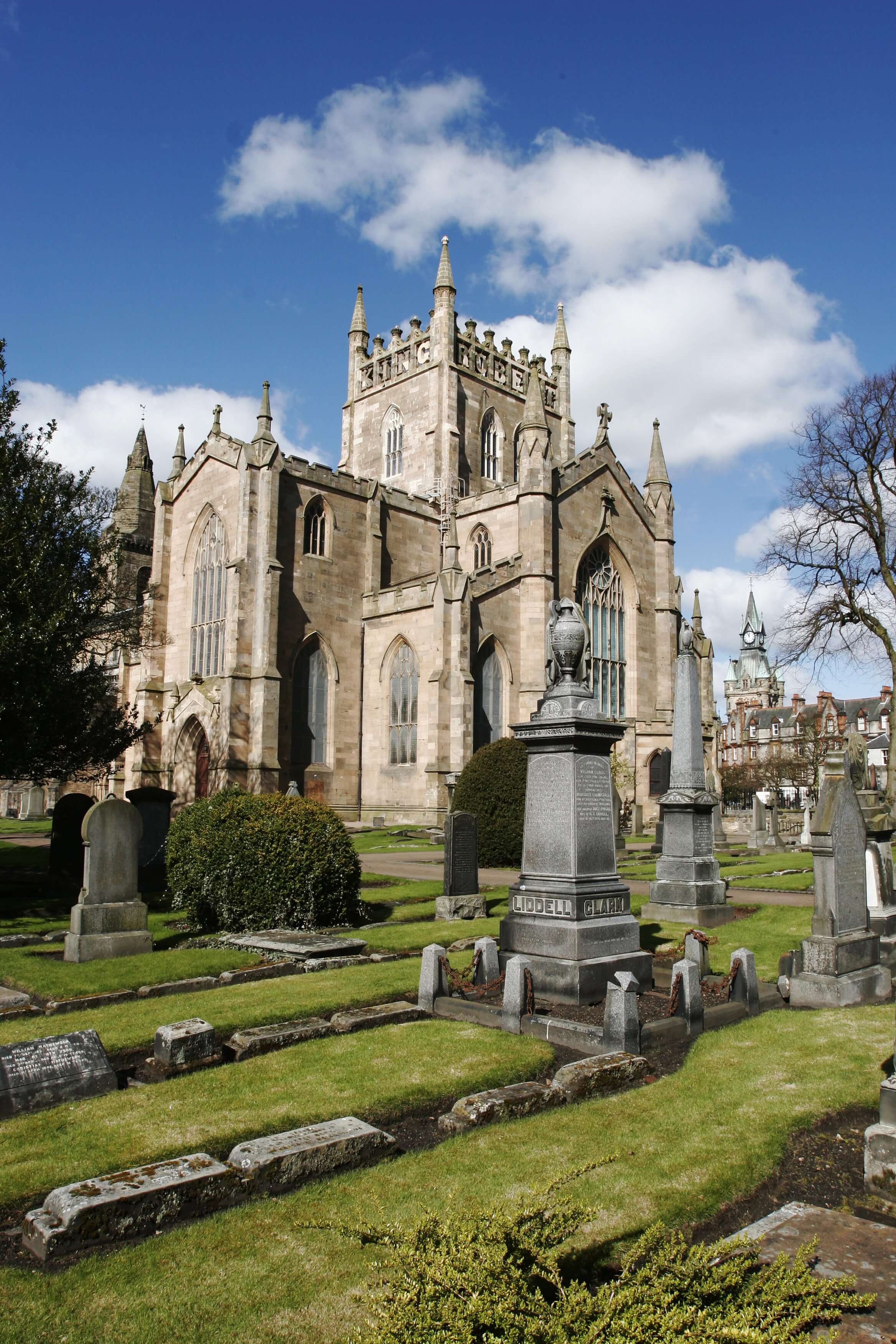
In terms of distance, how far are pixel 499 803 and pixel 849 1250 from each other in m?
19.1

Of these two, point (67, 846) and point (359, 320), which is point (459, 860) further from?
point (359, 320)

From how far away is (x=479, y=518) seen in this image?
1496 inches

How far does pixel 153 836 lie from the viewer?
17.7m

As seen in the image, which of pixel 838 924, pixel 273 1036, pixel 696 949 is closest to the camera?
pixel 273 1036

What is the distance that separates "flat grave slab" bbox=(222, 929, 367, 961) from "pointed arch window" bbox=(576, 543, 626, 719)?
26.6m

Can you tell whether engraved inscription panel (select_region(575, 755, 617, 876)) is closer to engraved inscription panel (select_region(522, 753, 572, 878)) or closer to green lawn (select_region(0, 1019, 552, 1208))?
A: engraved inscription panel (select_region(522, 753, 572, 878))

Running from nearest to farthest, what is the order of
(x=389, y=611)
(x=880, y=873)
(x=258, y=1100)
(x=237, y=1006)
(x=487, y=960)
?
(x=258, y=1100), (x=237, y=1006), (x=487, y=960), (x=880, y=873), (x=389, y=611)

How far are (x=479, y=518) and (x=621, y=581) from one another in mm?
6860

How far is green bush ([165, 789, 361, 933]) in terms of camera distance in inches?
506

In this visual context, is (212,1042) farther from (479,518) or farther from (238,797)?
(479,518)

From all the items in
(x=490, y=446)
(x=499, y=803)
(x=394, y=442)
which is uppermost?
(x=394, y=442)

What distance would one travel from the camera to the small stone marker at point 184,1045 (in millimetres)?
6703

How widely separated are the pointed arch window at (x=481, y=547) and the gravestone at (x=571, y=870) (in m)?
28.4

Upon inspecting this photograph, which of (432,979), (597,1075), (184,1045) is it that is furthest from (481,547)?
(597,1075)
